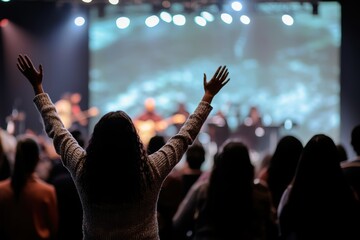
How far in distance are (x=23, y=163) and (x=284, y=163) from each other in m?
1.57

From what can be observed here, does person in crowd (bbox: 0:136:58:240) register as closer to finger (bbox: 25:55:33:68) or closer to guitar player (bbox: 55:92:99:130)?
finger (bbox: 25:55:33:68)

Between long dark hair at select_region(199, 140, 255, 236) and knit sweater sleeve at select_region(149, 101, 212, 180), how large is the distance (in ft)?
2.58

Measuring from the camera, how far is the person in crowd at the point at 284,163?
360cm

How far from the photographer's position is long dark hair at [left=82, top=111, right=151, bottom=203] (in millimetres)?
2029

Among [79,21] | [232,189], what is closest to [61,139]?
[232,189]

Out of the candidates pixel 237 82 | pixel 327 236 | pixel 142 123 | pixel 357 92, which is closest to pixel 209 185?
pixel 327 236

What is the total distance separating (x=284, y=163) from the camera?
3.62 meters

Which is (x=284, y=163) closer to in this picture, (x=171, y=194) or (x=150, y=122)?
(x=171, y=194)

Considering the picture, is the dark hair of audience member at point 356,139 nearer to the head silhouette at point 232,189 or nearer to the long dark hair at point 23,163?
the head silhouette at point 232,189

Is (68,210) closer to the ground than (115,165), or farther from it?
closer to the ground

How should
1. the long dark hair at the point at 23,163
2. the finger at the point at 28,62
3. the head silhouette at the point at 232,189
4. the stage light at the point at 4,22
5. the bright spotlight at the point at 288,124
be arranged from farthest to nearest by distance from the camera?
the bright spotlight at the point at 288,124 → the stage light at the point at 4,22 → the long dark hair at the point at 23,163 → the head silhouette at the point at 232,189 → the finger at the point at 28,62

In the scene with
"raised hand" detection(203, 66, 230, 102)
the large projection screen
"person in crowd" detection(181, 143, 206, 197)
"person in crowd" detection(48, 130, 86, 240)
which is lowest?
"person in crowd" detection(48, 130, 86, 240)

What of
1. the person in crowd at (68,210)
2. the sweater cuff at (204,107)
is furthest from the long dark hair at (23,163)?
the sweater cuff at (204,107)

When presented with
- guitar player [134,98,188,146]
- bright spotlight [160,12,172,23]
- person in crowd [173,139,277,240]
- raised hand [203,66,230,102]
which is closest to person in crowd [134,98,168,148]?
guitar player [134,98,188,146]
